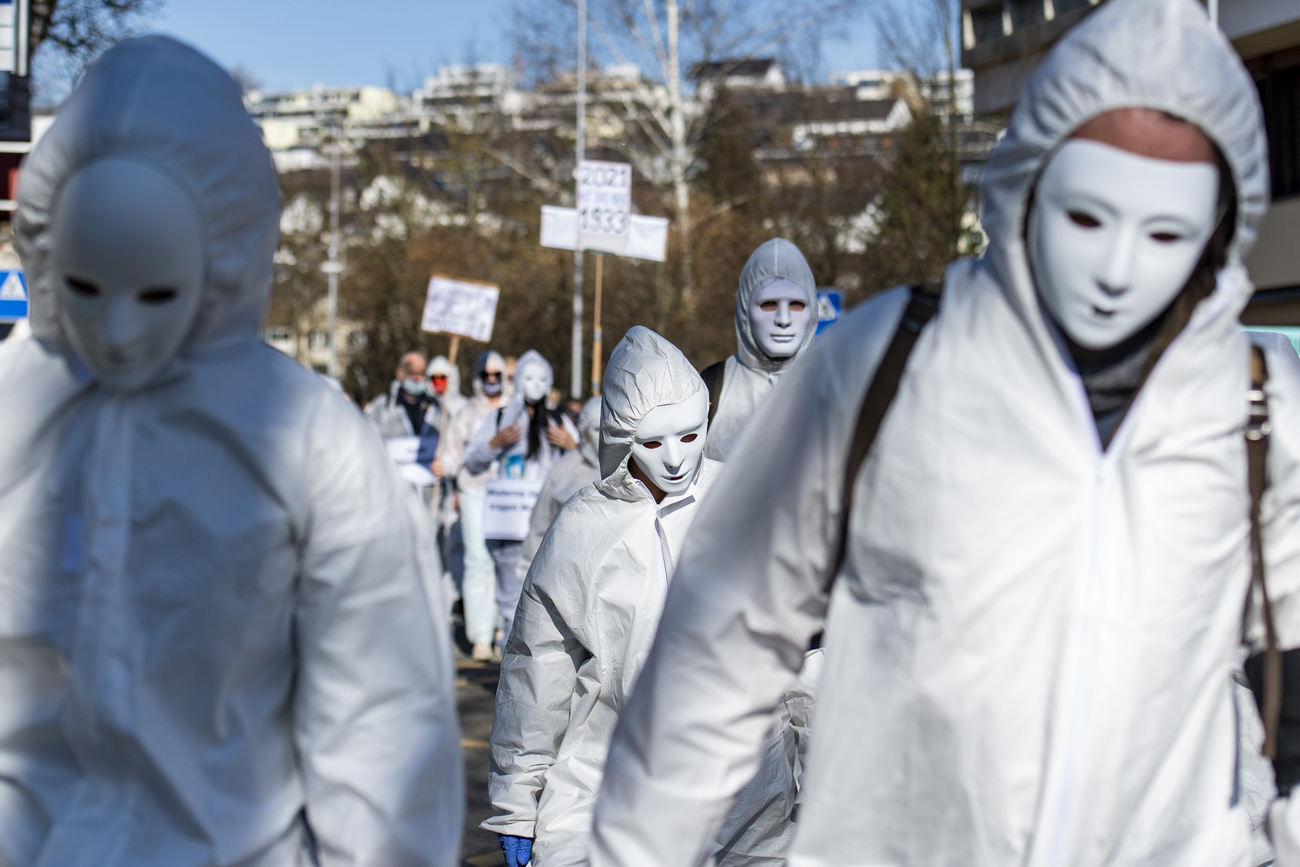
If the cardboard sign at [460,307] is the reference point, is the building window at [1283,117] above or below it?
above

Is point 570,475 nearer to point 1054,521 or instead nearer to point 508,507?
point 508,507

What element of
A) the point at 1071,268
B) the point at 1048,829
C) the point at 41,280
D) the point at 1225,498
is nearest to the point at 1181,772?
the point at 1048,829

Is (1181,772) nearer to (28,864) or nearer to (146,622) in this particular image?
(146,622)

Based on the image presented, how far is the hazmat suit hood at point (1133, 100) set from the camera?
215cm

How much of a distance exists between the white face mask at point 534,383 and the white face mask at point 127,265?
28.8 feet

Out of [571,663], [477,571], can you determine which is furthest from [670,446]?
[477,571]

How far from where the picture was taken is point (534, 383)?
11102 millimetres

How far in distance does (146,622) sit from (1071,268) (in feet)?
4.79

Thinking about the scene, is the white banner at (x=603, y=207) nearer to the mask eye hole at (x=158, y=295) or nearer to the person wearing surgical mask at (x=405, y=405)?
the person wearing surgical mask at (x=405, y=405)

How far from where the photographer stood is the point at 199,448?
2316 mm

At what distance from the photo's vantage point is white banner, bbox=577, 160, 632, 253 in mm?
15852

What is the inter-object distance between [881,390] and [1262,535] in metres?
0.65

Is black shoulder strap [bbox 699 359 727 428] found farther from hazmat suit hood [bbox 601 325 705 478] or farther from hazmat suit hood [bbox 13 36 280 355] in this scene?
hazmat suit hood [bbox 13 36 280 355]

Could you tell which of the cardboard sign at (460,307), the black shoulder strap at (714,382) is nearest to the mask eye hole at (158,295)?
the black shoulder strap at (714,382)
